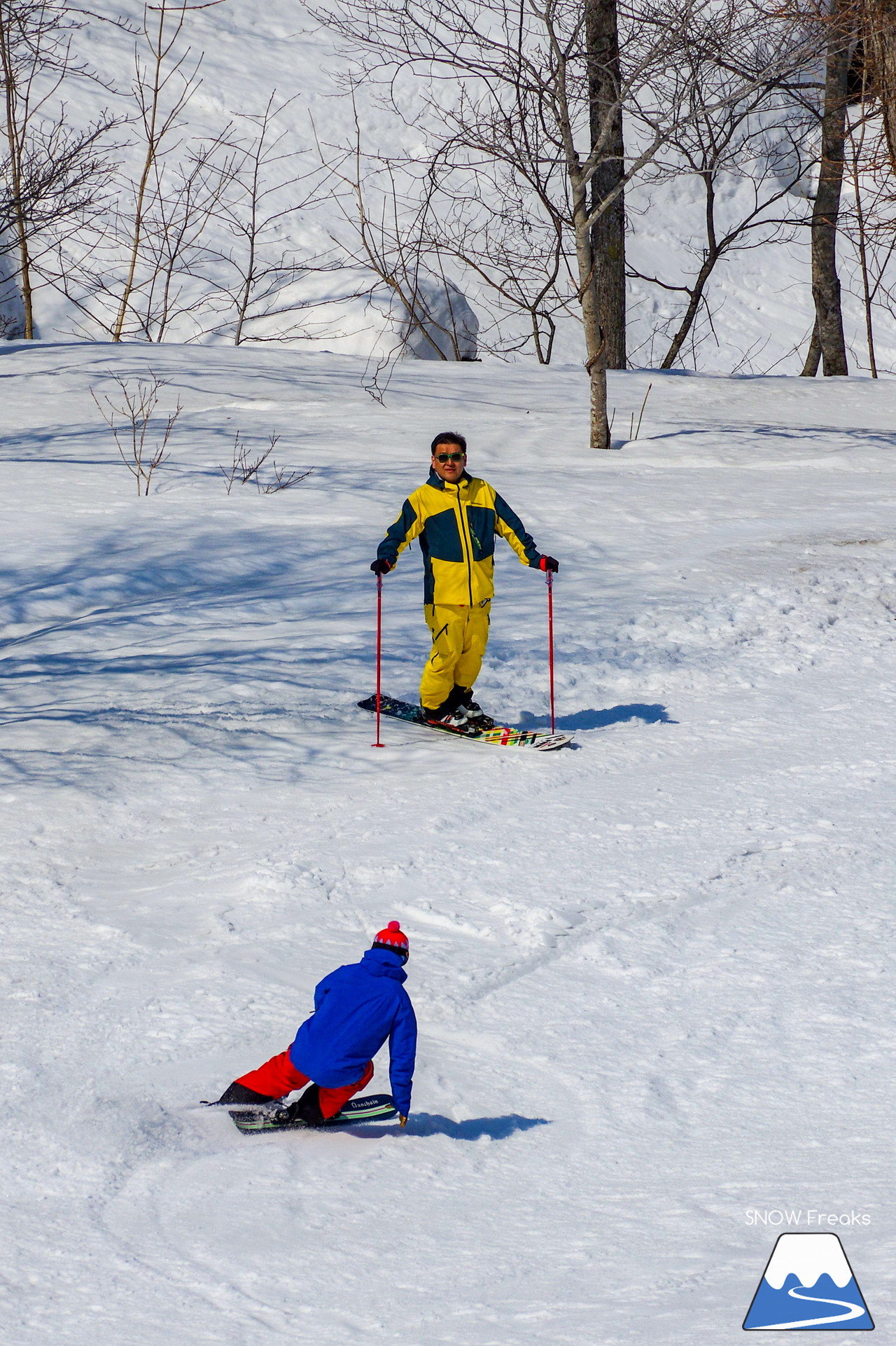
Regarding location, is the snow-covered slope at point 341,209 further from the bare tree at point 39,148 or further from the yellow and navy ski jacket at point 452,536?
the yellow and navy ski jacket at point 452,536

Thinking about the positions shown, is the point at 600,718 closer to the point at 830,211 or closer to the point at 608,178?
A: the point at 608,178

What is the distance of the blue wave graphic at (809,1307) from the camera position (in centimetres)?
290

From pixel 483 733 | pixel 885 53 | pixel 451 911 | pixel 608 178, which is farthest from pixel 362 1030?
pixel 608 178

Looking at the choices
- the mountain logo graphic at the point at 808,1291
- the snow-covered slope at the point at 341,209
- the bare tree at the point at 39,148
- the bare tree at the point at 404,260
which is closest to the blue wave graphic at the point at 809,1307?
the mountain logo graphic at the point at 808,1291

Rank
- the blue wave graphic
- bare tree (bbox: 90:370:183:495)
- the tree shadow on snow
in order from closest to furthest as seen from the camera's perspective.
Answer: the blue wave graphic
the tree shadow on snow
bare tree (bbox: 90:370:183:495)

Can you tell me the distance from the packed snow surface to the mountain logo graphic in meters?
0.04

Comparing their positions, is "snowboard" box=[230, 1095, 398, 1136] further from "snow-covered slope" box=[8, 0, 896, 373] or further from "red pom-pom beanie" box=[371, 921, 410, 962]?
"snow-covered slope" box=[8, 0, 896, 373]

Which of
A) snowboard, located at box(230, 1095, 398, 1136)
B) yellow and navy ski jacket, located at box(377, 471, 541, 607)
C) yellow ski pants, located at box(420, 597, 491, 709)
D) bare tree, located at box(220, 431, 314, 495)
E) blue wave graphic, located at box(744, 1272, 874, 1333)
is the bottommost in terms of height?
snowboard, located at box(230, 1095, 398, 1136)

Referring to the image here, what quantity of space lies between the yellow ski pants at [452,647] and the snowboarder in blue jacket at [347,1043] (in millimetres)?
3349

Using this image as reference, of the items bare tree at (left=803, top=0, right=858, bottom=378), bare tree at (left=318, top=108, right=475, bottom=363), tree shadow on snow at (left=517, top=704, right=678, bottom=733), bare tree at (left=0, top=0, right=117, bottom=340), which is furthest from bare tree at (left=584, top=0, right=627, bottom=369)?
tree shadow on snow at (left=517, top=704, right=678, bottom=733)

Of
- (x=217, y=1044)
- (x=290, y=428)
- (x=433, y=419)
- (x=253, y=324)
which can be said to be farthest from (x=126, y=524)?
(x=253, y=324)

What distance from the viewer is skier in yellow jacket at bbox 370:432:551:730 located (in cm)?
713

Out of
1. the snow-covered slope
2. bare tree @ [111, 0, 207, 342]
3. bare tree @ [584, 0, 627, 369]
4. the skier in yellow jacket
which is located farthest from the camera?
the snow-covered slope

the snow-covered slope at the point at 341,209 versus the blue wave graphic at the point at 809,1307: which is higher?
the snow-covered slope at the point at 341,209
